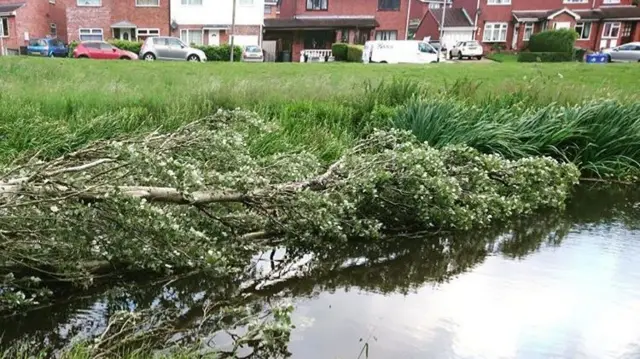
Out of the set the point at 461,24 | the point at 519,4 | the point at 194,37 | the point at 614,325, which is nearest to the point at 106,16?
the point at 194,37

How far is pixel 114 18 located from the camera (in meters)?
37.7

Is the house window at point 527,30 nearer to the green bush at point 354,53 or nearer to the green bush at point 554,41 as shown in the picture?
the green bush at point 554,41

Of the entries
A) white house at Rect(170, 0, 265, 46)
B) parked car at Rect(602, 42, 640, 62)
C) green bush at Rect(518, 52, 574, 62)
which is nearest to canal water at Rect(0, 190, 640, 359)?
green bush at Rect(518, 52, 574, 62)

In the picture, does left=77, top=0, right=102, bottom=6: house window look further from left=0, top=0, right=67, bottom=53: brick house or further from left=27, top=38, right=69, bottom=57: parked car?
left=27, top=38, right=69, bottom=57: parked car

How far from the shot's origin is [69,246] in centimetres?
354

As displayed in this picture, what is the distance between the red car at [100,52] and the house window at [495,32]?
2927cm

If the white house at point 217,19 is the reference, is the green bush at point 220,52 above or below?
below

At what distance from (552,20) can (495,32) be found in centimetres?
449

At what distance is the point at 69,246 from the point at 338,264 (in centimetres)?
218

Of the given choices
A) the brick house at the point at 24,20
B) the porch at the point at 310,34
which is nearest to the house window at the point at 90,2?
the brick house at the point at 24,20

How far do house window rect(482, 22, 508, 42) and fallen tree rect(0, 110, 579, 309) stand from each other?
139 ft

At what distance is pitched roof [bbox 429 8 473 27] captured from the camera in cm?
4519

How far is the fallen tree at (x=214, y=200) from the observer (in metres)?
3.56

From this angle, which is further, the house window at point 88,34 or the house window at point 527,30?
the house window at point 527,30
